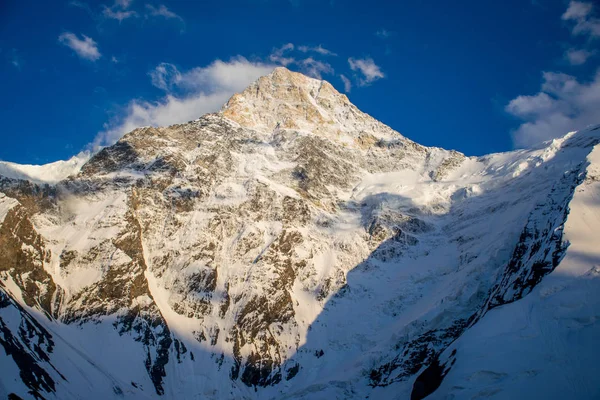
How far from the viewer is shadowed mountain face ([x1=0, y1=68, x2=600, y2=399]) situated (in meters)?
110

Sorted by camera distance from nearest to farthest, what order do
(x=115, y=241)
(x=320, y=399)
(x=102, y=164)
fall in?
1. (x=320, y=399)
2. (x=115, y=241)
3. (x=102, y=164)

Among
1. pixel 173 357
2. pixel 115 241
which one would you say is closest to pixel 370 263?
pixel 173 357

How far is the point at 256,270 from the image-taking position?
15012 cm

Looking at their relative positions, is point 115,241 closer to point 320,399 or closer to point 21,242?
point 21,242

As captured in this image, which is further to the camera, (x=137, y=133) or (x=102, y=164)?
(x=137, y=133)

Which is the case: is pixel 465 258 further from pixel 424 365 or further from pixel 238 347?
pixel 238 347

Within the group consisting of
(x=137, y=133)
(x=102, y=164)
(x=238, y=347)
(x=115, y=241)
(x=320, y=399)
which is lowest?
(x=320, y=399)

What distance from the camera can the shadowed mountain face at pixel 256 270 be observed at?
362ft

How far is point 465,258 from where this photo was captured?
146 metres

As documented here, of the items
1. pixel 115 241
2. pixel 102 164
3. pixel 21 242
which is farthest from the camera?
pixel 102 164

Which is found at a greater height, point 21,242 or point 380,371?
point 21,242

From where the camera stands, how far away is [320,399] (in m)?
121

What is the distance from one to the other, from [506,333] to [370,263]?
81.5m

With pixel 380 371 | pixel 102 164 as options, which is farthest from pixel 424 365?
pixel 102 164
